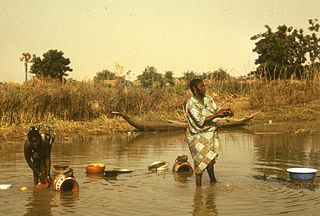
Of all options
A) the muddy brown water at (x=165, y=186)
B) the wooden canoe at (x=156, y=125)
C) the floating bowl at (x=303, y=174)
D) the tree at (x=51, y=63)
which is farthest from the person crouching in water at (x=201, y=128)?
the tree at (x=51, y=63)

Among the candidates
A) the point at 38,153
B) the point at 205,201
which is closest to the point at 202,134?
the point at 205,201

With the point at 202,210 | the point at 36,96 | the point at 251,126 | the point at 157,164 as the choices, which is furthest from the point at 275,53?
the point at 202,210

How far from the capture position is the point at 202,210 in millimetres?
6344

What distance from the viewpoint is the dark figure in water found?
7820 mm

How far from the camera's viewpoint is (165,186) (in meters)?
8.07

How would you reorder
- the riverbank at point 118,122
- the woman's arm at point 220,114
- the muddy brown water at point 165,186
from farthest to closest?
the riverbank at point 118,122
the woman's arm at point 220,114
the muddy brown water at point 165,186

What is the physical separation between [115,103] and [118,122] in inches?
63.0

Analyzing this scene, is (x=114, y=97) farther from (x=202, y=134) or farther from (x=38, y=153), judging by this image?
(x=202, y=134)

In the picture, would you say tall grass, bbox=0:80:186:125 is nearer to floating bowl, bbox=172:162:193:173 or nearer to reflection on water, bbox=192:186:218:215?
floating bowl, bbox=172:162:193:173

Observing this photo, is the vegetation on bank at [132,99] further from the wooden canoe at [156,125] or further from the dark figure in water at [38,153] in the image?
the dark figure in water at [38,153]

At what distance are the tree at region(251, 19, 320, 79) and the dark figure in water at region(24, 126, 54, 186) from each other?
27.8 m

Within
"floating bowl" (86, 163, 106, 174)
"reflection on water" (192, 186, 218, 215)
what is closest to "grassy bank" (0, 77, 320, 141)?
"floating bowl" (86, 163, 106, 174)

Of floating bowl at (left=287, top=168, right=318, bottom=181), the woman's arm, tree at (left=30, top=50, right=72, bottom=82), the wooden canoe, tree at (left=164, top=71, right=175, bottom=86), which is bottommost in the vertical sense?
floating bowl at (left=287, top=168, right=318, bottom=181)

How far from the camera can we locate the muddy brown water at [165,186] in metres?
6.46
